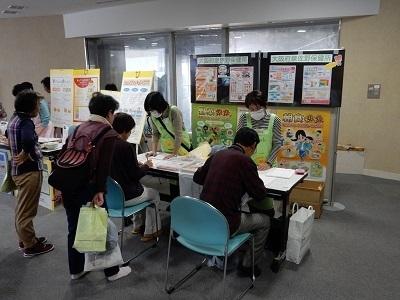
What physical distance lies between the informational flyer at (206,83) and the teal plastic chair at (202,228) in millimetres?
2328

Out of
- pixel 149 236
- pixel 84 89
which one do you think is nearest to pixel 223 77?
pixel 84 89

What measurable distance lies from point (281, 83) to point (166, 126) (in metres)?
Answer: 1.41

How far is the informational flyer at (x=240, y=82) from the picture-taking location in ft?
13.1

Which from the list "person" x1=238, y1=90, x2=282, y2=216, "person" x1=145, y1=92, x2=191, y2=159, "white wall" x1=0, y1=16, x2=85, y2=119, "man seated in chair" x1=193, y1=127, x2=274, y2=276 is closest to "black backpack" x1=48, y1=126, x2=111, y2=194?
"man seated in chair" x1=193, y1=127, x2=274, y2=276

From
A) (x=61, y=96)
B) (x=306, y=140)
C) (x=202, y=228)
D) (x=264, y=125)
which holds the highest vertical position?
(x=61, y=96)

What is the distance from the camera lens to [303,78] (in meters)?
3.71

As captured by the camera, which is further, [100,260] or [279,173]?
[279,173]

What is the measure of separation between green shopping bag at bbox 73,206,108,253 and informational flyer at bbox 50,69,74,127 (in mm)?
2834

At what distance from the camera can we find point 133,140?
4.27 meters

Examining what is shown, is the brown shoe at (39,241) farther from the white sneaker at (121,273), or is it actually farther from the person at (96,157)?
the white sneaker at (121,273)

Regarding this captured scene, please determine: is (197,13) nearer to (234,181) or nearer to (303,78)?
(303,78)

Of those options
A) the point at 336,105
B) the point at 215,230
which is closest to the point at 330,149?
the point at 336,105

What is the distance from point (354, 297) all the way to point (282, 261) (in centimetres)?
60

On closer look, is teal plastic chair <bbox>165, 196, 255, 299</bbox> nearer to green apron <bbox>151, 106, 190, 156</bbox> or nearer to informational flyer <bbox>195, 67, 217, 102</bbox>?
green apron <bbox>151, 106, 190, 156</bbox>
